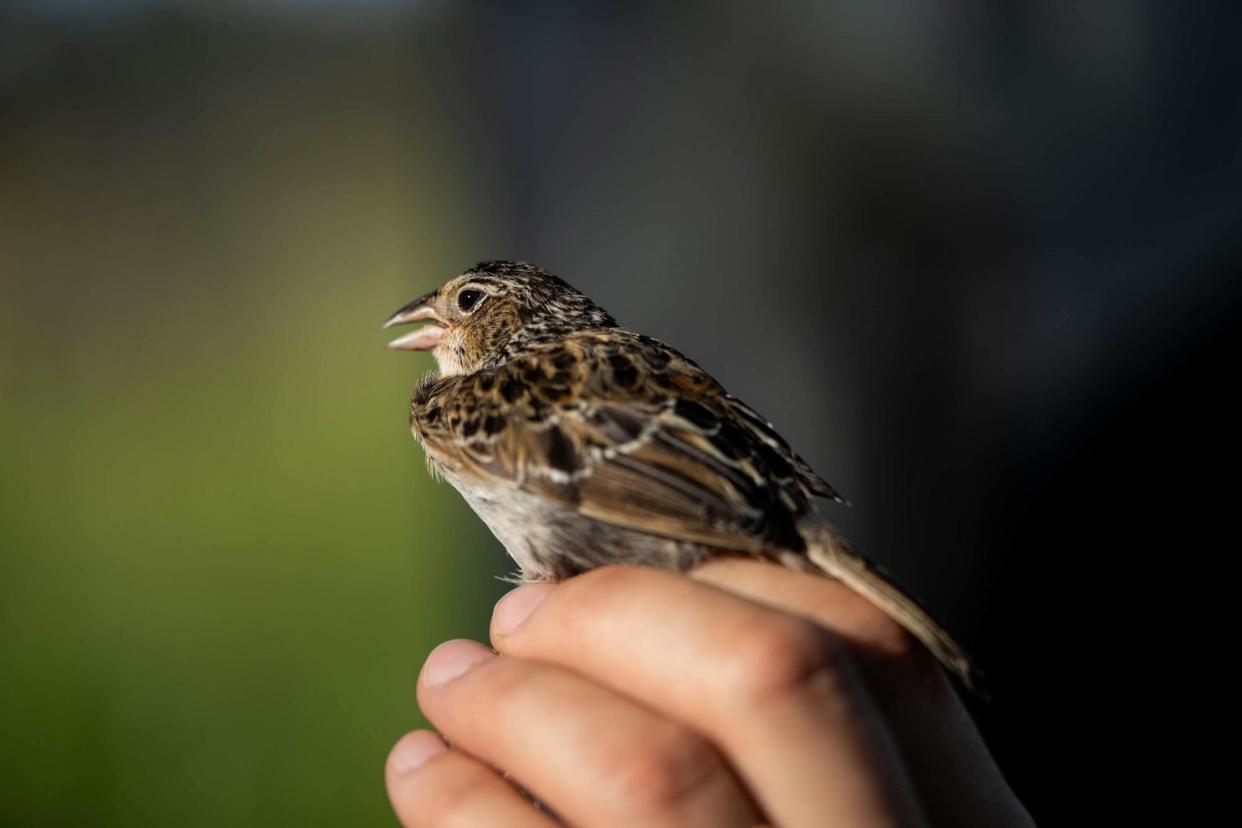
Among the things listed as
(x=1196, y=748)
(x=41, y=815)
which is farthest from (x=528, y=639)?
(x=41, y=815)

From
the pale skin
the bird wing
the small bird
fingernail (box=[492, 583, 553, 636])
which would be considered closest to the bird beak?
the small bird

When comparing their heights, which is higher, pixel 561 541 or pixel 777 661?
pixel 561 541

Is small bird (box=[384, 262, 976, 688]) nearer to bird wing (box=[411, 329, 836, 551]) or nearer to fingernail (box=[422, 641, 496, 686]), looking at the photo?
bird wing (box=[411, 329, 836, 551])

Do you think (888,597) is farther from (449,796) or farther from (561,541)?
(449,796)

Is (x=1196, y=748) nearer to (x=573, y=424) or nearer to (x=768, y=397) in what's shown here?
(x=768, y=397)

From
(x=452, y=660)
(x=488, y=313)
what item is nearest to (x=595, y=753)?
(x=452, y=660)
